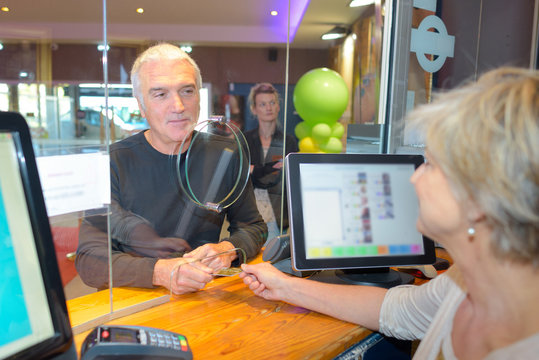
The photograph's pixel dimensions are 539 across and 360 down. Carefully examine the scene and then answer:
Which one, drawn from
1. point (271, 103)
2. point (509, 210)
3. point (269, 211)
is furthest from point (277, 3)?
point (509, 210)

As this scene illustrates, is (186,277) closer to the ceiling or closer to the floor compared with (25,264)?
closer to the floor

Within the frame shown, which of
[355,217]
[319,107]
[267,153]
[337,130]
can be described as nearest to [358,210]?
[355,217]

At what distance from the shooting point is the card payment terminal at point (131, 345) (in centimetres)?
75

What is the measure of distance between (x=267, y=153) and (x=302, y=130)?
32cm

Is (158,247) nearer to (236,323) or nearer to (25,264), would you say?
(236,323)

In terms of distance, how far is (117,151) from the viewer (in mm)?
1286

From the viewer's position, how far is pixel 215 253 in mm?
1381

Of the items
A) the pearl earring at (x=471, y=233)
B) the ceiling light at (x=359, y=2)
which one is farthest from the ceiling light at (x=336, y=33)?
the pearl earring at (x=471, y=233)

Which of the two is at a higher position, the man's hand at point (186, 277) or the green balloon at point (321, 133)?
the green balloon at point (321, 133)

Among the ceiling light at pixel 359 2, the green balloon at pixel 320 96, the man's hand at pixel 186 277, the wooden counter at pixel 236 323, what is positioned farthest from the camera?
the ceiling light at pixel 359 2

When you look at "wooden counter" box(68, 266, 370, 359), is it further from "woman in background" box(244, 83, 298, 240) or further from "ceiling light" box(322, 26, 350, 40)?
"ceiling light" box(322, 26, 350, 40)

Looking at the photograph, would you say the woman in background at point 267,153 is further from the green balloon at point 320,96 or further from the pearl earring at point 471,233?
the pearl earring at point 471,233

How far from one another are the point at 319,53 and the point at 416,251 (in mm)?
1105

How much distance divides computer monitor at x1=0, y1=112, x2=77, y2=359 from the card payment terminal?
0.13 metres
